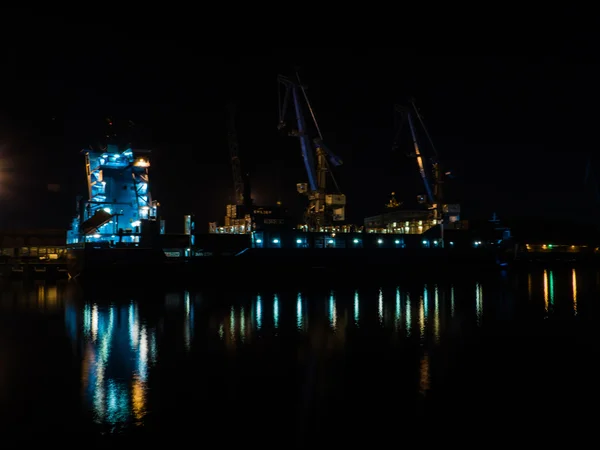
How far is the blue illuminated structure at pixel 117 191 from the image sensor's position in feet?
135

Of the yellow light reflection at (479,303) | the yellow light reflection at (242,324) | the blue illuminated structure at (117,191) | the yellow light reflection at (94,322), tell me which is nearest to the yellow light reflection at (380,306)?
the yellow light reflection at (479,303)

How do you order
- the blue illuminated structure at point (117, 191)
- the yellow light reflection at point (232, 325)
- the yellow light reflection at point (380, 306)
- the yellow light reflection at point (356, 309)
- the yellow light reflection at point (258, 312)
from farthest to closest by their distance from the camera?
the blue illuminated structure at point (117, 191) < the yellow light reflection at point (380, 306) < the yellow light reflection at point (356, 309) < the yellow light reflection at point (258, 312) < the yellow light reflection at point (232, 325)

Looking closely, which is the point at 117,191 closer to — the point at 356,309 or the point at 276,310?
the point at 276,310

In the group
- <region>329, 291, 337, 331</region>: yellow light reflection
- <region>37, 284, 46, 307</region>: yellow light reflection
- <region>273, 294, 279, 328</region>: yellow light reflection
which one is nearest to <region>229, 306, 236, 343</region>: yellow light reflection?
<region>273, 294, 279, 328</region>: yellow light reflection

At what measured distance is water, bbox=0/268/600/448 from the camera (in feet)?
25.6

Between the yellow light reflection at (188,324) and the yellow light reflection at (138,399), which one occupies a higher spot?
the yellow light reflection at (138,399)

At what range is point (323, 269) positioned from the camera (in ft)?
155

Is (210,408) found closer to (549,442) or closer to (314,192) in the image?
(549,442)

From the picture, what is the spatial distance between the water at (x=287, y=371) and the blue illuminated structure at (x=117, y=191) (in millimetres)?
20848

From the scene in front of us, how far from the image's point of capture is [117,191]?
41875 mm

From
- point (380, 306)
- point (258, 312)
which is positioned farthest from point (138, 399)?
point (380, 306)

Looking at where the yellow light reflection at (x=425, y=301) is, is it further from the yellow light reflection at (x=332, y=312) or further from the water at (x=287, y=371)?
the yellow light reflection at (x=332, y=312)

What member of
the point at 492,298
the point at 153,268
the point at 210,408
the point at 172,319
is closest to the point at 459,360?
the point at 210,408

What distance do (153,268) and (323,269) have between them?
16.4m
